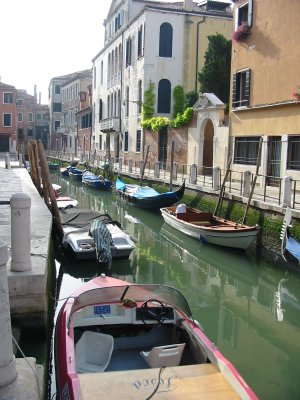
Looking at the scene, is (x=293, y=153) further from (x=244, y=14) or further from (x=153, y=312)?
(x=153, y=312)

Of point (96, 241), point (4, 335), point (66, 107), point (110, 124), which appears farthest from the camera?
point (66, 107)

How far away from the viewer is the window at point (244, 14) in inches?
606

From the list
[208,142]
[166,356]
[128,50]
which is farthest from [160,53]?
[166,356]

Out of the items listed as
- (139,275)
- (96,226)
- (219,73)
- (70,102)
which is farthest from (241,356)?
(70,102)

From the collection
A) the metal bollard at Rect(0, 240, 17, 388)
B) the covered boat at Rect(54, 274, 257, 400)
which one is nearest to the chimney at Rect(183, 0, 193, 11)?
the covered boat at Rect(54, 274, 257, 400)

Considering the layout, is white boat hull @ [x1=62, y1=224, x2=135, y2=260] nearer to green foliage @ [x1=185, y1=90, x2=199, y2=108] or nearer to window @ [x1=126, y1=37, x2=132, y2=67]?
green foliage @ [x1=185, y1=90, x2=199, y2=108]

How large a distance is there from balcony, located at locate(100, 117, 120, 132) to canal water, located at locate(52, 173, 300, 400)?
1693cm

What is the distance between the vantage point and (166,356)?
4.24 m

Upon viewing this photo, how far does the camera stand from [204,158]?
66.8ft

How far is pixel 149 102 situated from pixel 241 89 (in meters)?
9.77

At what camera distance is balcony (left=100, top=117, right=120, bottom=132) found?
3028cm

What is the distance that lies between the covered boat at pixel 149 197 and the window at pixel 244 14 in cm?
573

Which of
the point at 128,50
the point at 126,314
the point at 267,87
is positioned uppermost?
the point at 128,50

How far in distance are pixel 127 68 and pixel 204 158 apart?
11.0m
